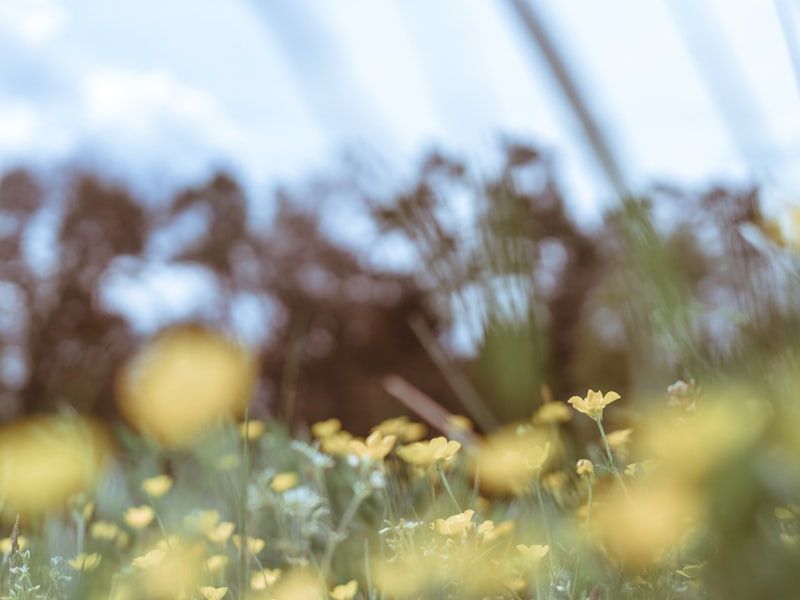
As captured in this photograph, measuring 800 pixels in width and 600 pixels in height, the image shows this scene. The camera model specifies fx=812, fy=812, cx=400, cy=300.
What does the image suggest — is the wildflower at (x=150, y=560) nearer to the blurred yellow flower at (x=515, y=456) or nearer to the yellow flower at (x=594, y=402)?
the blurred yellow flower at (x=515, y=456)

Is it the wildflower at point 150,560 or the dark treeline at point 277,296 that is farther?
the dark treeline at point 277,296

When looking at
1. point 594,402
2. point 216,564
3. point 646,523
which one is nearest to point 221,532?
point 216,564

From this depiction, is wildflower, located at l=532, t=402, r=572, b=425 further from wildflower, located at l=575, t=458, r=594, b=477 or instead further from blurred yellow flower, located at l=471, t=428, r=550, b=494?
wildflower, located at l=575, t=458, r=594, b=477

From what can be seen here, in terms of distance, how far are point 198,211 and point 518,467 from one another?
41.1 ft

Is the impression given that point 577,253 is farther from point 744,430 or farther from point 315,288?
point 744,430

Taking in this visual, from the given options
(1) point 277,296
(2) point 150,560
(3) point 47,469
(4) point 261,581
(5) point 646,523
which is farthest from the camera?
(1) point 277,296

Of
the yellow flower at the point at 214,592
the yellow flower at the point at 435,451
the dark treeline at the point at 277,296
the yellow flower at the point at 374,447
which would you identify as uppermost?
the yellow flower at the point at 435,451

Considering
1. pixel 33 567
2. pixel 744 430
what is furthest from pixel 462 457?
pixel 744 430

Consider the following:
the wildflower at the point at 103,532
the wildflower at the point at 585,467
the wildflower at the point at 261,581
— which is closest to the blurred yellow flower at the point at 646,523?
the wildflower at the point at 585,467

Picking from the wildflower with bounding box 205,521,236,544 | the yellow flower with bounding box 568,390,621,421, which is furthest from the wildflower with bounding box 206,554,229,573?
the yellow flower with bounding box 568,390,621,421

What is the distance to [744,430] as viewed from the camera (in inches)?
21.0

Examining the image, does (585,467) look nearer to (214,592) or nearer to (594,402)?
(594,402)

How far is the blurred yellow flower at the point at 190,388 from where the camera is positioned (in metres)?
1.41

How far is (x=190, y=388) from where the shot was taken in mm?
1785
